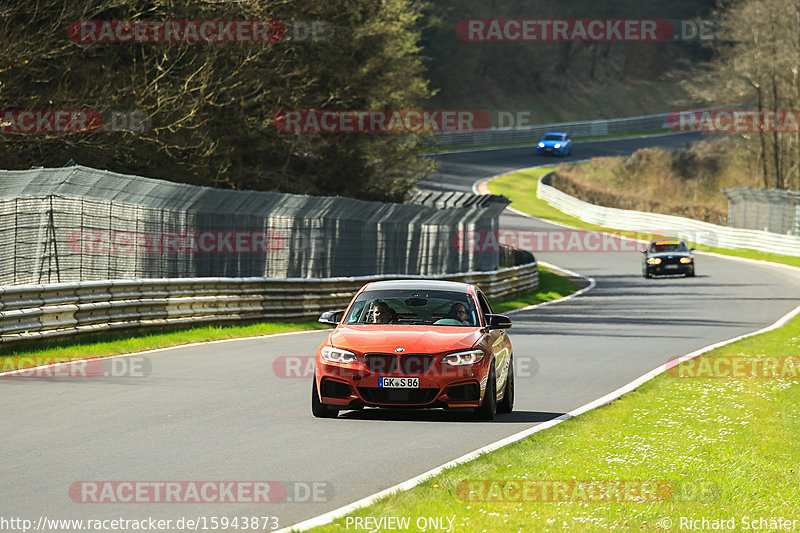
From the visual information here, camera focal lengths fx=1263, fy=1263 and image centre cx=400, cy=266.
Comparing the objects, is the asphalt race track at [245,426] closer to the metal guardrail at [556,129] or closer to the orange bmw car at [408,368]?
the orange bmw car at [408,368]

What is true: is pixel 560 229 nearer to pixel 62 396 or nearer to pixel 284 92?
pixel 284 92

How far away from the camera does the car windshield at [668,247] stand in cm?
4781

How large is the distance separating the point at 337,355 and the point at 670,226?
57.6 meters

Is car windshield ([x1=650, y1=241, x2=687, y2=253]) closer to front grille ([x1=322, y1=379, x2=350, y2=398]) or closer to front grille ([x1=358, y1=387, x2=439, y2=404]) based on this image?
front grille ([x1=358, y1=387, x2=439, y2=404])

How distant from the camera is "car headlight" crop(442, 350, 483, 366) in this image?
38.7 feet

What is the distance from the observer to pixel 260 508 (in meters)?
7.47

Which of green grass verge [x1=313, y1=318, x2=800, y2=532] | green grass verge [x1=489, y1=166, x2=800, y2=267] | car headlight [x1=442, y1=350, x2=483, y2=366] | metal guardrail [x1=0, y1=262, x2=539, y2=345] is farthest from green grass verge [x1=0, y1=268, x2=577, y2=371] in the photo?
green grass verge [x1=489, y1=166, x2=800, y2=267]

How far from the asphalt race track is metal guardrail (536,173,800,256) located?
109 feet

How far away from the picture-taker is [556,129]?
104 m

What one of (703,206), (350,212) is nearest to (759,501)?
(350,212)

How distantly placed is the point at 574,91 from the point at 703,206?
4137 cm

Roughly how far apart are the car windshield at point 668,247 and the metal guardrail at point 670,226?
887cm

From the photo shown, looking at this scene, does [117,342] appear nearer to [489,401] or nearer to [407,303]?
[407,303]

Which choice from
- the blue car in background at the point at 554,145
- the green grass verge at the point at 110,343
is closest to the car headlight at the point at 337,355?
the green grass verge at the point at 110,343
